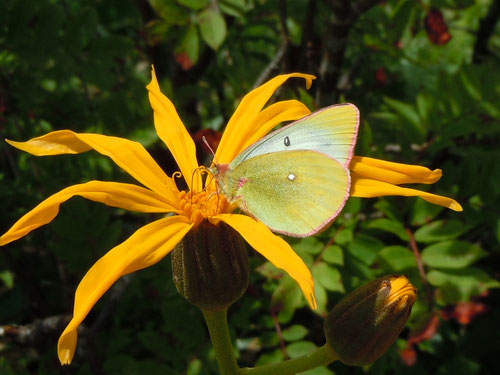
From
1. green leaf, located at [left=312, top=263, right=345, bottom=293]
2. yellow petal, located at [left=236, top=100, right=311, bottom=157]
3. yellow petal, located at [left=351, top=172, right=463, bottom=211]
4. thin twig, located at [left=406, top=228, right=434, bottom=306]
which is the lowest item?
thin twig, located at [left=406, top=228, right=434, bottom=306]

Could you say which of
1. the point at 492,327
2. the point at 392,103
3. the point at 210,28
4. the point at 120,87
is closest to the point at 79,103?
the point at 120,87

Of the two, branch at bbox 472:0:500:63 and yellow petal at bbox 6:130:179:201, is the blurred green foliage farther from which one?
yellow petal at bbox 6:130:179:201

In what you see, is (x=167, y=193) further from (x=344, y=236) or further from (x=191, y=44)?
(x=191, y=44)

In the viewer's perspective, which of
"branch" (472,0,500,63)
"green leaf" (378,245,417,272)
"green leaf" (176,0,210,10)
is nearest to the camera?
"green leaf" (378,245,417,272)

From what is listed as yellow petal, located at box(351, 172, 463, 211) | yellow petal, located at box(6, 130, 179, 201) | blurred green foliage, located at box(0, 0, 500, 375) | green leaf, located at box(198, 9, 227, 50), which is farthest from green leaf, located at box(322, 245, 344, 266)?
green leaf, located at box(198, 9, 227, 50)

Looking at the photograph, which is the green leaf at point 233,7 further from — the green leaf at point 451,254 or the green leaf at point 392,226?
the green leaf at point 451,254

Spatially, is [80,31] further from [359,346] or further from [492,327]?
[492,327]
